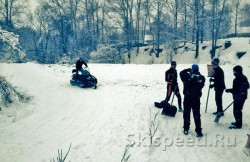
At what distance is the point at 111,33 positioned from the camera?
42.3 metres

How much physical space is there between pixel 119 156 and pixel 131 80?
31.5 ft

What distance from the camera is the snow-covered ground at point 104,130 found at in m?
6.09

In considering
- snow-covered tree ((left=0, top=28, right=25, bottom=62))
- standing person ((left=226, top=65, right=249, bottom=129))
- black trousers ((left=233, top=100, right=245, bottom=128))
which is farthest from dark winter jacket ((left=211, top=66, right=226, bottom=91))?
snow-covered tree ((left=0, top=28, right=25, bottom=62))

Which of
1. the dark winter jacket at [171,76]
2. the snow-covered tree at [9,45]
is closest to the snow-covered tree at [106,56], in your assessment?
the snow-covered tree at [9,45]

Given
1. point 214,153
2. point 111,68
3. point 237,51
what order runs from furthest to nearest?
point 237,51 → point 111,68 → point 214,153

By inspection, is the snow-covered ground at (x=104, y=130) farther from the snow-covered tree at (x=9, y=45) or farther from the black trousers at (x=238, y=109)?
the snow-covered tree at (x=9, y=45)

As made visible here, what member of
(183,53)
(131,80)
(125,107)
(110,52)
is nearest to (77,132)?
(125,107)

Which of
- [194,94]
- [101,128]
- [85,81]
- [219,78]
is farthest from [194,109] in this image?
[85,81]

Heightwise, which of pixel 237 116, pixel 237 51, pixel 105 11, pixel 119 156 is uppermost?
pixel 105 11

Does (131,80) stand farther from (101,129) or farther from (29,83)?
(101,129)

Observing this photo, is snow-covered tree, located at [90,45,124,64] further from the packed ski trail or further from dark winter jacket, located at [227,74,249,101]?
dark winter jacket, located at [227,74,249,101]

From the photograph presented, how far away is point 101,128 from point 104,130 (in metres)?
0.19

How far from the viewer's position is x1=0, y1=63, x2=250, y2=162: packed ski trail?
6.10m

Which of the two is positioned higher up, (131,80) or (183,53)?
(183,53)
